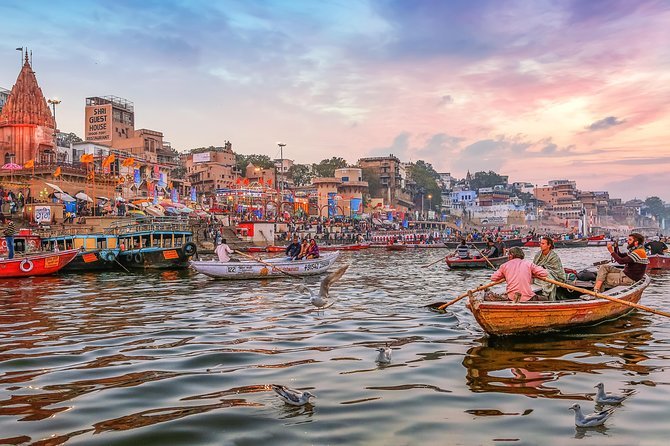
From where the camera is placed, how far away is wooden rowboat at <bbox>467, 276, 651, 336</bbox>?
8406 mm

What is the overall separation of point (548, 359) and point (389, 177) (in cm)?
9164

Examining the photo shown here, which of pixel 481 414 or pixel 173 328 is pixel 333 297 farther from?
pixel 481 414

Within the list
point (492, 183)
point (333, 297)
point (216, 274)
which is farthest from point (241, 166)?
point (492, 183)

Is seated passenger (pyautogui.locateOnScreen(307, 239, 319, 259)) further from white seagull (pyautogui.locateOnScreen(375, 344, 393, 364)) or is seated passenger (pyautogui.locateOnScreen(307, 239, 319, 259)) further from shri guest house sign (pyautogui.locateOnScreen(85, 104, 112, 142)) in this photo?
shri guest house sign (pyautogui.locateOnScreen(85, 104, 112, 142))

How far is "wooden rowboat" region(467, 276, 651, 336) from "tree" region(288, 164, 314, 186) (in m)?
86.6

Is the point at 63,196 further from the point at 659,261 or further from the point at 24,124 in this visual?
the point at 659,261

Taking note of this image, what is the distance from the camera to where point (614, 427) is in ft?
16.3

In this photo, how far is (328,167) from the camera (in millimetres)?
95812

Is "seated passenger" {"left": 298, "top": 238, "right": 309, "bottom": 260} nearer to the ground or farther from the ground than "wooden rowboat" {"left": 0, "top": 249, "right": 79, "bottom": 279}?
farther from the ground

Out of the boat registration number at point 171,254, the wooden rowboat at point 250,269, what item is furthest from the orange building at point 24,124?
the wooden rowboat at point 250,269

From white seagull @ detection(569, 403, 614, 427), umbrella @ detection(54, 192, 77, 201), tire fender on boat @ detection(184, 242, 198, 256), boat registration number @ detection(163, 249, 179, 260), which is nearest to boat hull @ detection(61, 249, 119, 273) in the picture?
boat registration number @ detection(163, 249, 179, 260)

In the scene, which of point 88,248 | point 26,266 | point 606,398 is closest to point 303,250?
point 26,266

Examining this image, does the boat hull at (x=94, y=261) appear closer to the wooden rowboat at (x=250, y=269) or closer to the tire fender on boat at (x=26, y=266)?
the tire fender on boat at (x=26, y=266)

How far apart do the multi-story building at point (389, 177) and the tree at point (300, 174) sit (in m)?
10.8
